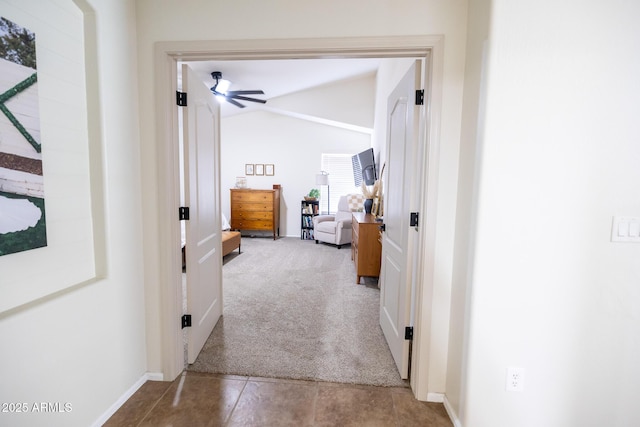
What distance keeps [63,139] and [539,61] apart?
7.29 feet

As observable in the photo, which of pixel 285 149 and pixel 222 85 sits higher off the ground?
pixel 222 85

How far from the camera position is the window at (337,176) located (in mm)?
6633

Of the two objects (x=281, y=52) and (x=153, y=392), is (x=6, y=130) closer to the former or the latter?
(x=281, y=52)

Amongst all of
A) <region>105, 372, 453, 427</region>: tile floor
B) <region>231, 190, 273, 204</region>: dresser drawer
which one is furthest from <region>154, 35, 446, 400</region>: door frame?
<region>231, 190, 273, 204</region>: dresser drawer

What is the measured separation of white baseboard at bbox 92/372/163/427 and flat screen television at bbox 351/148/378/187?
4129 millimetres

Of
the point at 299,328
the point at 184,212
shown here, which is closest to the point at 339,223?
the point at 299,328

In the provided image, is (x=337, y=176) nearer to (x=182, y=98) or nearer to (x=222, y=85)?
(x=222, y=85)

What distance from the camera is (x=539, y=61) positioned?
1.31 meters

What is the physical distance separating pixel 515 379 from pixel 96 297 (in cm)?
214

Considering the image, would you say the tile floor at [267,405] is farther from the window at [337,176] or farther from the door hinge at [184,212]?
the window at [337,176]

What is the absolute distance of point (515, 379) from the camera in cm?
141

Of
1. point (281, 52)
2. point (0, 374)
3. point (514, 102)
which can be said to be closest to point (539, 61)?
point (514, 102)

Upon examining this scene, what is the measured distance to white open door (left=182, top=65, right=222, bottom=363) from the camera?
1.89m

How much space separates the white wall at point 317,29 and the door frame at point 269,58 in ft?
0.14
